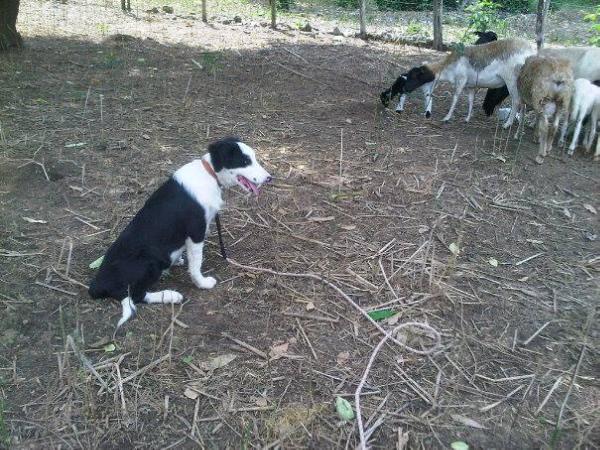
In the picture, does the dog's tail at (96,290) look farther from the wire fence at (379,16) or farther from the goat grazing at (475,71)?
the wire fence at (379,16)

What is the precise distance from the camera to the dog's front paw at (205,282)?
3914 millimetres

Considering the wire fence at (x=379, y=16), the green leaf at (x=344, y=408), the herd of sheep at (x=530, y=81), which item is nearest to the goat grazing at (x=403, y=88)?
the herd of sheep at (x=530, y=81)

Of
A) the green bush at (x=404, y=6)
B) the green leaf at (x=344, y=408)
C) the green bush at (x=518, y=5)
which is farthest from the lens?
the green bush at (x=518, y=5)

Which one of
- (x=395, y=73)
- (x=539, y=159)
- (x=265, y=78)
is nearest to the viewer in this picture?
(x=539, y=159)

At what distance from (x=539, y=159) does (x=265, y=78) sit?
14.7 ft

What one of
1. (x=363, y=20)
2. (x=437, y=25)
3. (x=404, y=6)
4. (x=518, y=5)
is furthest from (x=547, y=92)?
(x=518, y=5)

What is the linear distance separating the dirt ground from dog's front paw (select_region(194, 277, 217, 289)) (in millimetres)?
48

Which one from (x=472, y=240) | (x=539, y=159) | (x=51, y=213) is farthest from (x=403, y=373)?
(x=539, y=159)

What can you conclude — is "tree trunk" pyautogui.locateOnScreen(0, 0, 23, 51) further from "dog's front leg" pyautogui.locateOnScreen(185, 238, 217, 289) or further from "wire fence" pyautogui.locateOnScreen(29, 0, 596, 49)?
"dog's front leg" pyautogui.locateOnScreen(185, 238, 217, 289)

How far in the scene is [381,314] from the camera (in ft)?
12.3

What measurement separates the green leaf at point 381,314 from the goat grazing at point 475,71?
4.35 m

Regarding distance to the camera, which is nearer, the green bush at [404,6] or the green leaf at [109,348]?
the green leaf at [109,348]

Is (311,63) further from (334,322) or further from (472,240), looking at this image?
(334,322)

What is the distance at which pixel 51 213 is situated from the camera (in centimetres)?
475
